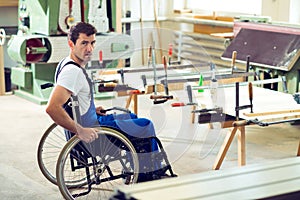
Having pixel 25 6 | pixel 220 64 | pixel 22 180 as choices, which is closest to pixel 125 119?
pixel 22 180

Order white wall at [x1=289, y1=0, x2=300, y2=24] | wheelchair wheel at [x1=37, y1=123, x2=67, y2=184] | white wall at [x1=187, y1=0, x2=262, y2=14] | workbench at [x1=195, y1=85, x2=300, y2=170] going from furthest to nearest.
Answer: white wall at [x1=187, y1=0, x2=262, y2=14], white wall at [x1=289, y1=0, x2=300, y2=24], workbench at [x1=195, y1=85, x2=300, y2=170], wheelchair wheel at [x1=37, y1=123, x2=67, y2=184]

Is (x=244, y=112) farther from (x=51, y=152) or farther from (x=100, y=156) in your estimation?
→ (x=51, y=152)

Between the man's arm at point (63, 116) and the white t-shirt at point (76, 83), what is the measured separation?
44 mm

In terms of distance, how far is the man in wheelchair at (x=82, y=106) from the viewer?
317 centimetres

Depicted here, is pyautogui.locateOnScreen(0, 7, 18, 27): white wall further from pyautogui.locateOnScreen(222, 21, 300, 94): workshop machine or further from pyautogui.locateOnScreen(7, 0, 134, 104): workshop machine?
pyautogui.locateOnScreen(222, 21, 300, 94): workshop machine

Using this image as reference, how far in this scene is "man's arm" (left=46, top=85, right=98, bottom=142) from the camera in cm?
315

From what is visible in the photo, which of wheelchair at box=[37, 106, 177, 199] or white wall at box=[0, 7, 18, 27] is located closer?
wheelchair at box=[37, 106, 177, 199]

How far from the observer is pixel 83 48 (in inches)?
135

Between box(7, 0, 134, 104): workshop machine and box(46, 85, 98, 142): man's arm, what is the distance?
8.59ft

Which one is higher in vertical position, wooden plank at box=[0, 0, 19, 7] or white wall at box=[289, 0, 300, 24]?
wooden plank at box=[0, 0, 19, 7]

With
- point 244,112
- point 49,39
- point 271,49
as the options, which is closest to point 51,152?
point 244,112

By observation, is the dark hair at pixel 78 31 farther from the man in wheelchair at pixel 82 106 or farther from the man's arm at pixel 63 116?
the man's arm at pixel 63 116

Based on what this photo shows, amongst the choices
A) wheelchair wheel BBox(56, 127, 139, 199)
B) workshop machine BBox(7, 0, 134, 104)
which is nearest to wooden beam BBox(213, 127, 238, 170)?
wheelchair wheel BBox(56, 127, 139, 199)

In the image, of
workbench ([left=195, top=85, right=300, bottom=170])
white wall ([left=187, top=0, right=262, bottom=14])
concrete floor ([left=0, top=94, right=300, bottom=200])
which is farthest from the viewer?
white wall ([left=187, top=0, right=262, bottom=14])
